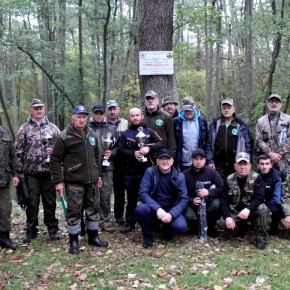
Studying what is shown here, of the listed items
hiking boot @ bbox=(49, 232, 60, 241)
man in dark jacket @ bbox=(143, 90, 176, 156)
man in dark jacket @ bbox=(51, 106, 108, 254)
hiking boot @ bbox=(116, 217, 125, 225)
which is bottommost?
hiking boot @ bbox=(49, 232, 60, 241)

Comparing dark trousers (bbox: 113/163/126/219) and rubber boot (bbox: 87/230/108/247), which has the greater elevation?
dark trousers (bbox: 113/163/126/219)

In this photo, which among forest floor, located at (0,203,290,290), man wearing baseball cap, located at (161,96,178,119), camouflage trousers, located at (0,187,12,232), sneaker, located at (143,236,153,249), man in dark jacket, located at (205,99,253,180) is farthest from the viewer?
man wearing baseball cap, located at (161,96,178,119)

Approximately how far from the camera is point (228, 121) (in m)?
6.44

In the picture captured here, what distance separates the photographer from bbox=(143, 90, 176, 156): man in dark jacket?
21.0 feet

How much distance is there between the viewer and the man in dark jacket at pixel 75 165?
5.51m

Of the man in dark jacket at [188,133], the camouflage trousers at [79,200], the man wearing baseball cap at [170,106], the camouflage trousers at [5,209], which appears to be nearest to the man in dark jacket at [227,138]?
the man in dark jacket at [188,133]

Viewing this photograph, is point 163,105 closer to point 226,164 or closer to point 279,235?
point 226,164

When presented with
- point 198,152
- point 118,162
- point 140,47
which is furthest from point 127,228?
point 140,47

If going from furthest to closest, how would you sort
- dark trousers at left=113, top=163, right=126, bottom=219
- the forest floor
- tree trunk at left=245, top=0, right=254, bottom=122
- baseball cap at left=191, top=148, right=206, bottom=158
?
tree trunk at left=245, top=0, right=254, bottom=122, dark trousers at left=113, top=163, right=126, bottom=219, baseball cap at left=191, top=148, right=206, bottom=158, the forest floor

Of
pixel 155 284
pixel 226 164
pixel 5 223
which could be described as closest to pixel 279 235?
pixel 226 164

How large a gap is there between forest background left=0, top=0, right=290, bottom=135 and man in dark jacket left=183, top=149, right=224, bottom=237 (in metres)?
2.19

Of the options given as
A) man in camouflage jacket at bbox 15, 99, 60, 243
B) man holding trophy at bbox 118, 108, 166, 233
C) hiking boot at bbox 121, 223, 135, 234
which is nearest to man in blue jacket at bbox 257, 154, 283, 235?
man holding trophy at bbox 118, 108, 166, 233

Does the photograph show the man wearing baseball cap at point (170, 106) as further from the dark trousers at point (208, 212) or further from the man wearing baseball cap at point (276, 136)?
the dark trousers at point (208, 212)

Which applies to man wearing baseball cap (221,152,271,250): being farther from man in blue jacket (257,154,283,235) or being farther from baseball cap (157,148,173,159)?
baseball cap (157,148,173,159)
